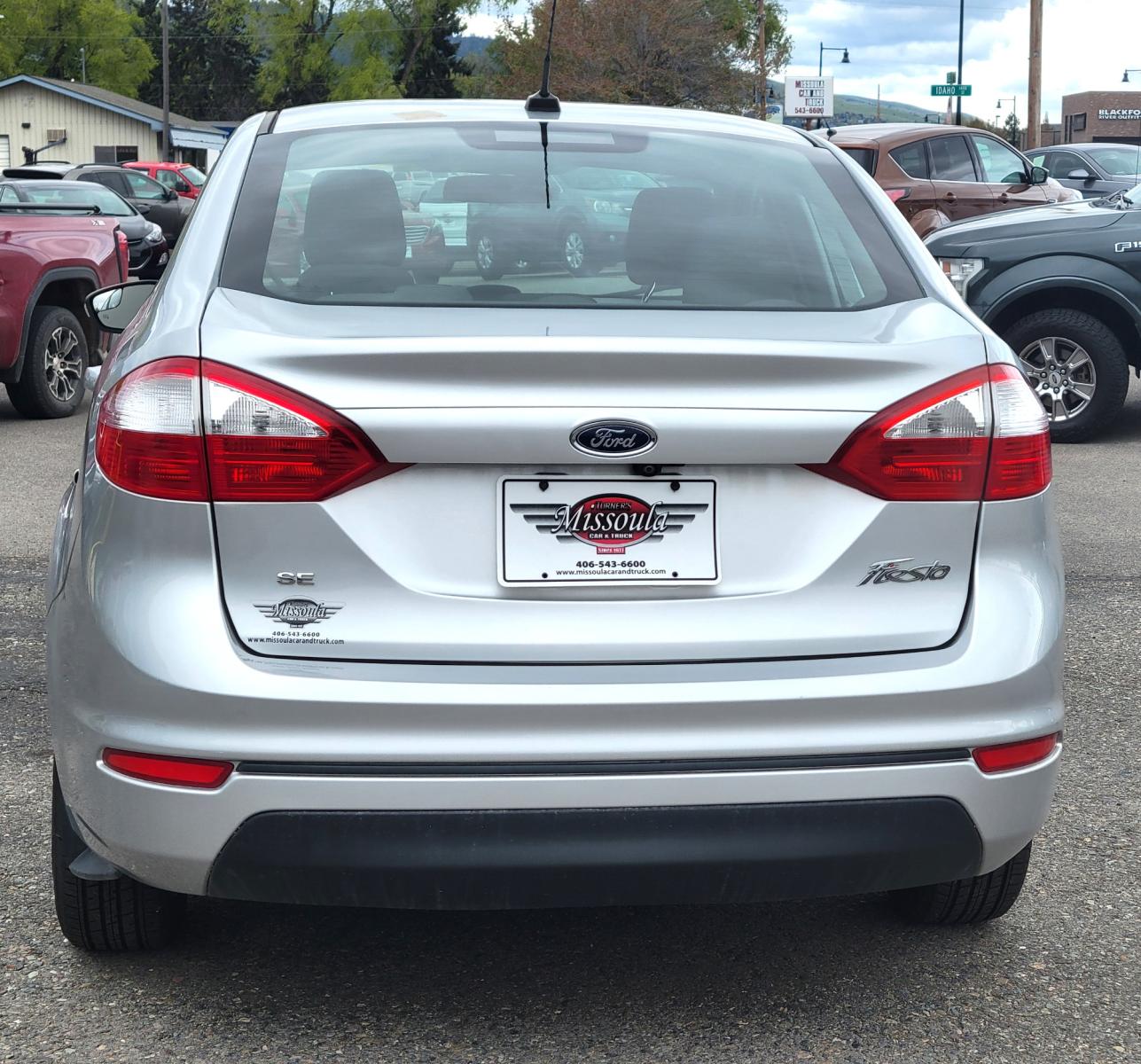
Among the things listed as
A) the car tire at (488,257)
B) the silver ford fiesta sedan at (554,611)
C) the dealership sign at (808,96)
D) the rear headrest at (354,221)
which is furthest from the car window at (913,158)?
the dealership sign at (808,96)

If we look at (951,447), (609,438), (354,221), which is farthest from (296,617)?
(951,447)

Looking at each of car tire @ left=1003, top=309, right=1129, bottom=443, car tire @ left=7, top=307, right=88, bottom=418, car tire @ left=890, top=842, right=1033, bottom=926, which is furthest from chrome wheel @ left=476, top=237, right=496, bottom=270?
car tire @ left=7, top=307, right=88, bottom=418

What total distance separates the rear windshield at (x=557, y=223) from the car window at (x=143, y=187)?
90.4 ft

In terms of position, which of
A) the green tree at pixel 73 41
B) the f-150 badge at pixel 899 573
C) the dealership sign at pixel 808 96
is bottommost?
the f-150 badge at pixel 899 573

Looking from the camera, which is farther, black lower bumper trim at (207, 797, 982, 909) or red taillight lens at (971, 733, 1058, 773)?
red taillight lens at (971, 733, 1058, 773)

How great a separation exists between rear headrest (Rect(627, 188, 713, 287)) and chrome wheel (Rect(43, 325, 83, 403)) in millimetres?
8321

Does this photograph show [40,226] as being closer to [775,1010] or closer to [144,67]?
[775,1010]

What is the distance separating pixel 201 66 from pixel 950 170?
91613 mm

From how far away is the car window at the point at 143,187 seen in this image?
29.5 meters

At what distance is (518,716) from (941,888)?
45.4 inches

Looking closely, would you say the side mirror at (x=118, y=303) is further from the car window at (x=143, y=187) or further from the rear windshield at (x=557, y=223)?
the car window at (x=143, y=187)

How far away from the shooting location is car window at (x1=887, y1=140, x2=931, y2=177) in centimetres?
1634

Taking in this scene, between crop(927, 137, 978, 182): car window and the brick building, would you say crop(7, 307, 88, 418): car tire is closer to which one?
crop(927, 137, 978, 182): car window

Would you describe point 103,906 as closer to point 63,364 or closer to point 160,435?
point 160,435
